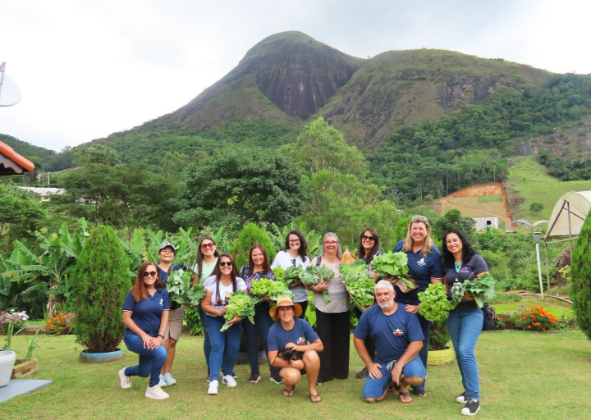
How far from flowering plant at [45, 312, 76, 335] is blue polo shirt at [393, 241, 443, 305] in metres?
7.51

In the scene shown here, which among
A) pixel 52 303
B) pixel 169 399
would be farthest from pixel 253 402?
pixel 52 303

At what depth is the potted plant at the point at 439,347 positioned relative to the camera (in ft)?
19.0

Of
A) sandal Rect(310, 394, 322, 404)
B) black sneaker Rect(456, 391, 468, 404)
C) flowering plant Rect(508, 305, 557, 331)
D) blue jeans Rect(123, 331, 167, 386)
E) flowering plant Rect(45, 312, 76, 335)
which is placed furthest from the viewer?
flowering plant Rect(45, 312, 76, 335)

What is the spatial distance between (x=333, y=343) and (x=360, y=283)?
87 centimetres

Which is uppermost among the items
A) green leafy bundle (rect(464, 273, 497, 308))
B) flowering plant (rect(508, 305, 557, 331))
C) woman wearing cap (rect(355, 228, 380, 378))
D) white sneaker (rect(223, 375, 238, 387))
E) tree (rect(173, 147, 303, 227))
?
tree (rect(173, 147, 303, 227))

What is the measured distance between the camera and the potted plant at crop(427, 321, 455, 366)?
19.0 ft

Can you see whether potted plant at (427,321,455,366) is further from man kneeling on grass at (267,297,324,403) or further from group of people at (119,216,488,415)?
man kneeling on grass at (267,297,324,403)

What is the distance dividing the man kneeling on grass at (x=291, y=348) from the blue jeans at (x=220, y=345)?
0.57m

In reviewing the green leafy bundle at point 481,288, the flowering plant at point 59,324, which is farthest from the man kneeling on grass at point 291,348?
the flowering plant at point 59,324

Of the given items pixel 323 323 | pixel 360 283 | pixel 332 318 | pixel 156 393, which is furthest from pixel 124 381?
pixel 360 283

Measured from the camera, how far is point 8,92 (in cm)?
463

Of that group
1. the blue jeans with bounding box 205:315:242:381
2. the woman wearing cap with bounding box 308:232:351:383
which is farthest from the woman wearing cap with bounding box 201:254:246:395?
the woman wearing cap with bounding box 308:232:351:383

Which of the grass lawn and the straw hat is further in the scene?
the straw hat

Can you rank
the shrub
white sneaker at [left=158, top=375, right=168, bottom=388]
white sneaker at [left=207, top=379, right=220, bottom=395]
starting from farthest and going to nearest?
the shrub, white sneaker at [left=158, top=375, right=168, bottom=388], white sneaker at [left=207, top=379, right=220, bottom=395]
